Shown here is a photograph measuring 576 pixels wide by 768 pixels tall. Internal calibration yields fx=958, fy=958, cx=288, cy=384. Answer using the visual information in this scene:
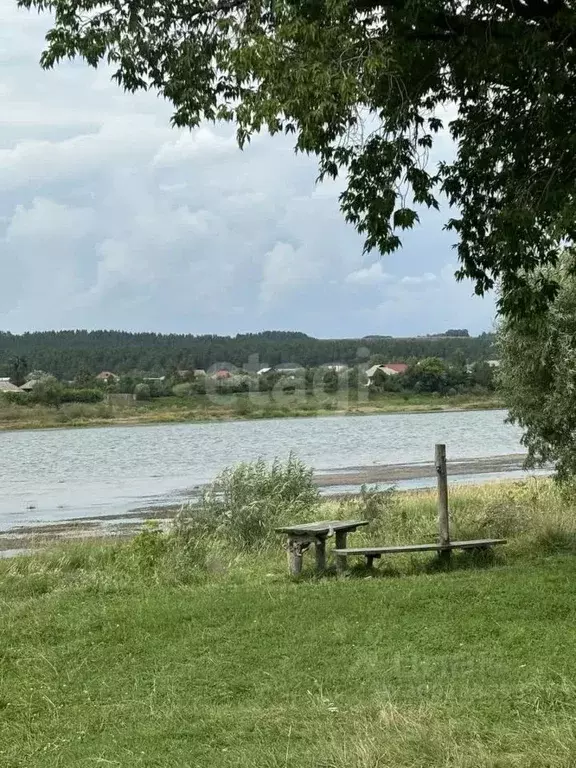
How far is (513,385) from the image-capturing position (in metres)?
14.8

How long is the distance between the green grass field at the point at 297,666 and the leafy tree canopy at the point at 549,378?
2223 mm

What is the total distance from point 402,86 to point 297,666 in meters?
5.69

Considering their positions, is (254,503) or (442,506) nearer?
(442,506)

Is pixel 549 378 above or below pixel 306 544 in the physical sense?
above

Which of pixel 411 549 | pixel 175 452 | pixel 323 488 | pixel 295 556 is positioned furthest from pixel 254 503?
pixel 175 452

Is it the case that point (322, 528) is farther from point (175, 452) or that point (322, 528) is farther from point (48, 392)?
point (48, 392)

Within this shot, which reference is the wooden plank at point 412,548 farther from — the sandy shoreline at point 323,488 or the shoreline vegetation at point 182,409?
the shoreline vegetation at point 182,409

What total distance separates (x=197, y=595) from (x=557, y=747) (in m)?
6.17

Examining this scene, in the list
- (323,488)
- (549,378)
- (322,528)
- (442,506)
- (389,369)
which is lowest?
(323,488)

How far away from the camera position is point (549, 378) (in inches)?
571

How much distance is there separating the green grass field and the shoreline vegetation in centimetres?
8152

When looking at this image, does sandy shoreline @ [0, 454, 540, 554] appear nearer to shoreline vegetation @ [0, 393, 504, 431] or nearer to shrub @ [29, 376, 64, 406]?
shoreline vegetation @ [0, 393, 504, 431]

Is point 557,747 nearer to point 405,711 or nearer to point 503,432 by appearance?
point 405,711

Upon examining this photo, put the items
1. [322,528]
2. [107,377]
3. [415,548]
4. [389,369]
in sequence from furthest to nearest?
[107,377] < [389,369] < [322,528] < [415,548]
